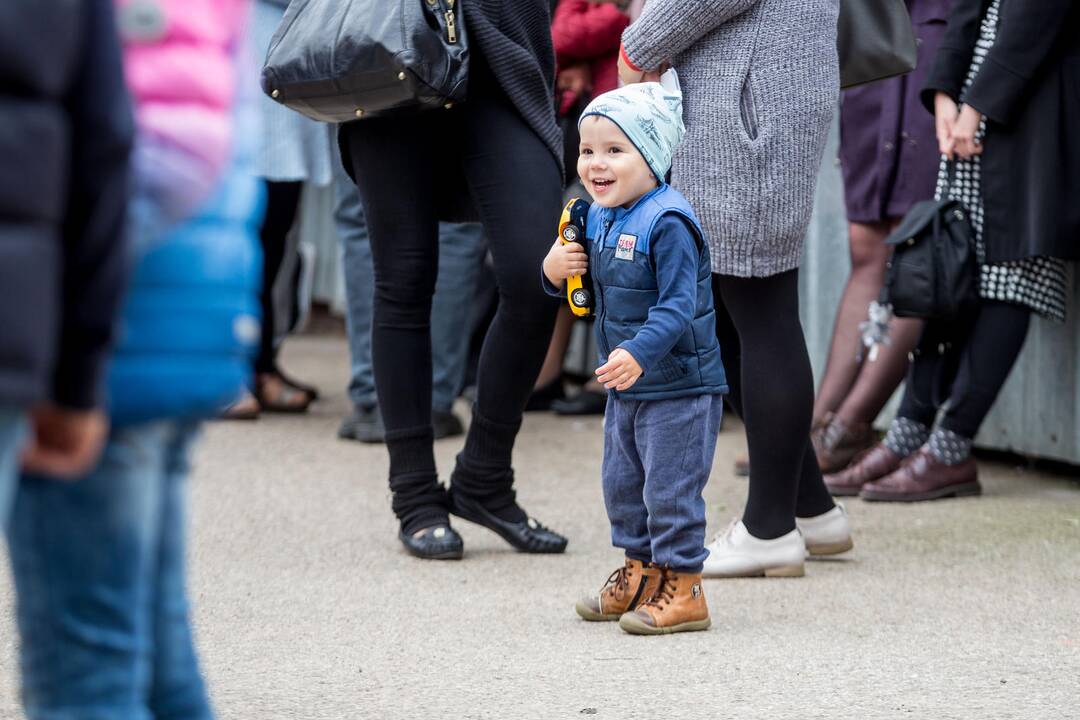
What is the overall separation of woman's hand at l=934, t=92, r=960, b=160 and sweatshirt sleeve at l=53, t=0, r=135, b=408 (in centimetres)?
381

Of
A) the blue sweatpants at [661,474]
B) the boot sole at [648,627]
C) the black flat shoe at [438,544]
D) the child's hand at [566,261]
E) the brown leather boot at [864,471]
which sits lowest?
the brown leather boot at [864,471]

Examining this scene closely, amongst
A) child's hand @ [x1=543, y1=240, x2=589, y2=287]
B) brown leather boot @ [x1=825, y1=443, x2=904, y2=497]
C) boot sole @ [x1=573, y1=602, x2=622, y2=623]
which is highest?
child's hand @ [x1=543, y1=240, x2=589, y2=287]

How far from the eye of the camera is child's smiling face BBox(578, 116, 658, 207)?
3.40 metres

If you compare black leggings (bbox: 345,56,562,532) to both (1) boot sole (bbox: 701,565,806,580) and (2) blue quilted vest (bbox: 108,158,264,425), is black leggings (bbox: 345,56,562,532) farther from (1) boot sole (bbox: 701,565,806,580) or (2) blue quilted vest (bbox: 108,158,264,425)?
(2) blue quilted vest (bbox: 108,158,264,425)

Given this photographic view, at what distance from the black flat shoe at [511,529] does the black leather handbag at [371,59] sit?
106 cm

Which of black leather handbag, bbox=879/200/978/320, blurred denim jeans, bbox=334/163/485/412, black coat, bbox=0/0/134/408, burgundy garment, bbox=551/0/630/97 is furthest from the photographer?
blurred denim jeans, bbox=334/163/485/412

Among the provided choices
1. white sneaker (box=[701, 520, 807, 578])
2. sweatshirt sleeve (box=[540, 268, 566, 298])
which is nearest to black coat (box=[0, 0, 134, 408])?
sweatshirt sleeve (box=[540, 268, 566, 298])

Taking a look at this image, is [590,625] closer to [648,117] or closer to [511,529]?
[511,529]

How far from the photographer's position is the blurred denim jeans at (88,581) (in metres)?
1.75

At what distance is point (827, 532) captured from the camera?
13.8 feet

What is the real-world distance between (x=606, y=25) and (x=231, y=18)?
4170 millimetres

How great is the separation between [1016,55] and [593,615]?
2.34 m

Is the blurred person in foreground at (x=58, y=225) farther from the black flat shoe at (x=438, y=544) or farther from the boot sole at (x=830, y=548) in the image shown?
the boot sole at (x=830, y=548)

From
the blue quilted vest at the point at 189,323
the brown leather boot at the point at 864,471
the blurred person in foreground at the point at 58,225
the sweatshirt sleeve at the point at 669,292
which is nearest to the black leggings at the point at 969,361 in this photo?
the brown leather boot at the point at 864,471
